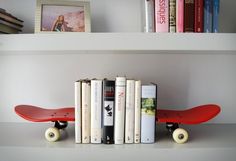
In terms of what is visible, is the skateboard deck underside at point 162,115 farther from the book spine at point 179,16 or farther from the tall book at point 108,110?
the book spine at point 179,16

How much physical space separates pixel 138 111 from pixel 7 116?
2.19ft

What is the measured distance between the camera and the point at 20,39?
0.81 meters

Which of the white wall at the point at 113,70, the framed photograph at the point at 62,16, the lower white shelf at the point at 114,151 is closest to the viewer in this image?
the lower white shelf at the point at 114,151

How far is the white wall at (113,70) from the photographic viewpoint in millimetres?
1087

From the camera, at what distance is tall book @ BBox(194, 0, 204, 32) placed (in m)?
0.87

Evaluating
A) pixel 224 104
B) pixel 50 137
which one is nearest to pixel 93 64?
pixel 50 137

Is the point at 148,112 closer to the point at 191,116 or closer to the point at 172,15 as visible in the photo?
the point at 191,116

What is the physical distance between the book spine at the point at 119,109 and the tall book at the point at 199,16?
1.12 ft

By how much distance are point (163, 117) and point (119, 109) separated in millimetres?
190

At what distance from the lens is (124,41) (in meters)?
0.81

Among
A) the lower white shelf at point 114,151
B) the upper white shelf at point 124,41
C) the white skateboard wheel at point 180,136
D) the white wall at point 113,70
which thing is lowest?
the lower white shelf at point 114,151

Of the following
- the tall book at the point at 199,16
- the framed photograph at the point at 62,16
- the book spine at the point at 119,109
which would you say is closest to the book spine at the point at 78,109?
the book spine at the point at 119,109

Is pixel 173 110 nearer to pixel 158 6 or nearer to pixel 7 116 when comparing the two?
pixel 158 6

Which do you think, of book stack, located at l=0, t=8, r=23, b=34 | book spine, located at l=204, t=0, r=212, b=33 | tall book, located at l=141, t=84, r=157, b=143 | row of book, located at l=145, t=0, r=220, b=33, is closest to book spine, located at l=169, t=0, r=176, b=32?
row of book, located at l=145, t=0, r=220, b=33
